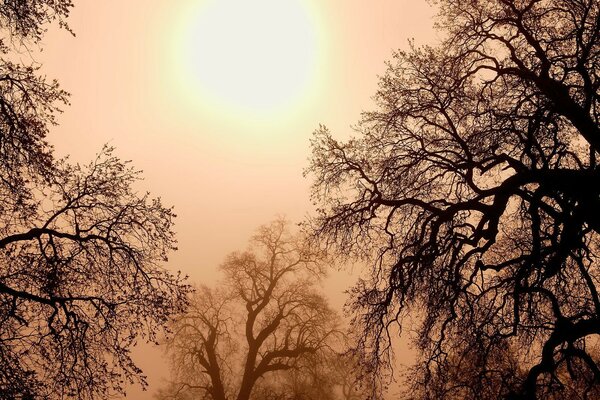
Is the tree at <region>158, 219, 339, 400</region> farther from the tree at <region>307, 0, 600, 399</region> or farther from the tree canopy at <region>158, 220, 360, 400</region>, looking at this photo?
the tree at <region>307, 0, 600, 399</region>

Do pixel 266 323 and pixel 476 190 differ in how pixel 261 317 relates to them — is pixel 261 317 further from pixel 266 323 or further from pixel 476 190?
pixel 476 190

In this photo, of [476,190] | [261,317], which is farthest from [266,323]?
[476,190]

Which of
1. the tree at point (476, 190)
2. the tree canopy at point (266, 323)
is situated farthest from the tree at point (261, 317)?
the tree at point (476, 190)

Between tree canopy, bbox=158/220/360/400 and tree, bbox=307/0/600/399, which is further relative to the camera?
tree canopy, bbox=158/220/360/400

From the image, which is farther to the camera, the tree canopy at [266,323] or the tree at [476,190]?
the tree canopy at [266,323]

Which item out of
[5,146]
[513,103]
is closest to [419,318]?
[513,103]

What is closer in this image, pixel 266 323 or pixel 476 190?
pixel 476 190

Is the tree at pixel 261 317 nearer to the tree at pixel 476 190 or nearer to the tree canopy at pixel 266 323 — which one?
the tree canopy at pixel 266 323

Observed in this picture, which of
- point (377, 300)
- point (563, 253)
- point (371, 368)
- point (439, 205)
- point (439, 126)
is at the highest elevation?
point (439, 126)

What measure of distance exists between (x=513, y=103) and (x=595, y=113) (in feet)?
6.08

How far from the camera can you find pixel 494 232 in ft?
29.4

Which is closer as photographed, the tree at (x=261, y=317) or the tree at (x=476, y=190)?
the tree at (x=476, y=190)

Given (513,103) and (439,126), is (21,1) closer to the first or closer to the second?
(439,126)

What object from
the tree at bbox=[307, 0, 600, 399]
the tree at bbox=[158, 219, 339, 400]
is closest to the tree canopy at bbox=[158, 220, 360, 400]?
the tree at bbox=[158, 219, 339, 400]
